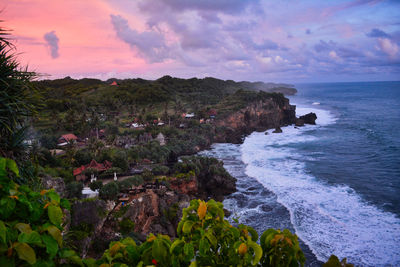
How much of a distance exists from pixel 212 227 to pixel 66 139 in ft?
144

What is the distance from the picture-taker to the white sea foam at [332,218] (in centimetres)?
1750

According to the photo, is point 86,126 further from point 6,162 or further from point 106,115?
point 6,162

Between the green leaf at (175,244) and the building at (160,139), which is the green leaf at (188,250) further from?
the building at (160,139)

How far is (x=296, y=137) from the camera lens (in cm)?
5597

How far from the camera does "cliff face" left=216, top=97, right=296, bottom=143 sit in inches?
2410

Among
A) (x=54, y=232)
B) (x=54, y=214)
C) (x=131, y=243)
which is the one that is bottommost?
(x=131, y=243)

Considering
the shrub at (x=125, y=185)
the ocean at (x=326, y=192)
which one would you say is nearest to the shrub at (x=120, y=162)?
the shrub at (x=125, y=185)

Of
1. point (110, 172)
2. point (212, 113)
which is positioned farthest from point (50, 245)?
point (212, 113)

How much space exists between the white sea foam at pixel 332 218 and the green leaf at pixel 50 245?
1830 cm

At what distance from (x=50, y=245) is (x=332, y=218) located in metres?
23.5

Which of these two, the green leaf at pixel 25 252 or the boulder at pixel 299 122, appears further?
the boulder at pixel 299 122

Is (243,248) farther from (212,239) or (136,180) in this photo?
(136,180)

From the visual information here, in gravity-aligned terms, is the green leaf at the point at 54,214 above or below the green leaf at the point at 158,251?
above

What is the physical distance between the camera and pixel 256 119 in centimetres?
6938
